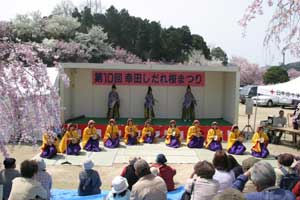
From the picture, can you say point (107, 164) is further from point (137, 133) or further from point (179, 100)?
point (179, 100)

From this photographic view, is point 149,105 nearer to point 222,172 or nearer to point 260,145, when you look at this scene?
point 260,145

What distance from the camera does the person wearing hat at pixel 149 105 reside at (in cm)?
1834

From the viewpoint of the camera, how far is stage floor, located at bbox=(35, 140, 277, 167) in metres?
12.7

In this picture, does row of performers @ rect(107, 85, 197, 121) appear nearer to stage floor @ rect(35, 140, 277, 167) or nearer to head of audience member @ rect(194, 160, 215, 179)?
stage floor @ rect(35, 140, 277, 167)

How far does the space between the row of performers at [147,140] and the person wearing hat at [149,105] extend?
2.75 metres

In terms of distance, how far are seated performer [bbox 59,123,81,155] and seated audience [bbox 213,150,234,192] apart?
873 centimetres

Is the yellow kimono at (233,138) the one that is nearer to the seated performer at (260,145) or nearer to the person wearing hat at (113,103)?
the seated performer at (260,145)

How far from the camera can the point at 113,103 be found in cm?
1838

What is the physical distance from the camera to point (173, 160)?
42.7 ft

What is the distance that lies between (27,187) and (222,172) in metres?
2.15

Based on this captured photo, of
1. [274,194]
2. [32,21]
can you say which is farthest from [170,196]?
[32,21]

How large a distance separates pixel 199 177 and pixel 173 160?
27.0 feet

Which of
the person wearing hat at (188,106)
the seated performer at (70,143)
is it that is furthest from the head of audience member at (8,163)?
the person wearing hat at (188,106)

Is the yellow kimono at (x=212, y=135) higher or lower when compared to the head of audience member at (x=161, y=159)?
lower
